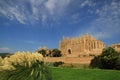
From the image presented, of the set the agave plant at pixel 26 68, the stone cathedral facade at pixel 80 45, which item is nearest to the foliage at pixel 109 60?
the agave plant at pixel 26 68

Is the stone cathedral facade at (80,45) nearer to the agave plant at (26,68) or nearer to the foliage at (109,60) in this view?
the foliage at (109,60)

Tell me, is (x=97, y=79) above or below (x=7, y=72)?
below

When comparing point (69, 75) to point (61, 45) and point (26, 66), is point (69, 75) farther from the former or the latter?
point (61, 45)

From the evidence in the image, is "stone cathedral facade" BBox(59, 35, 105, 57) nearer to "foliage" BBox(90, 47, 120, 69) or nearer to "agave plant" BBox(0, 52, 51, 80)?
"foliage" BBox(90, 47, 120, 69)

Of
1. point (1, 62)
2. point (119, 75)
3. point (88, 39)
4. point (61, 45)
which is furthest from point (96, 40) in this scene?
point (1, 62)

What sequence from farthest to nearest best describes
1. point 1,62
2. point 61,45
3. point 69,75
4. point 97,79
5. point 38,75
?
point 61,45 < point 69,75 < point 97,79 < point 1,62 < point 38,75

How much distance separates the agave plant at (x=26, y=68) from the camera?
164 inches

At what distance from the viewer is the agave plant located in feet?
13.6

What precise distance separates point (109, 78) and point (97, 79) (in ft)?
3.54

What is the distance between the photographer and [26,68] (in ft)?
14.0

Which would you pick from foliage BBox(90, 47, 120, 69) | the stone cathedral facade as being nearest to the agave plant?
foliage BBox(90, 47, 120, 69)

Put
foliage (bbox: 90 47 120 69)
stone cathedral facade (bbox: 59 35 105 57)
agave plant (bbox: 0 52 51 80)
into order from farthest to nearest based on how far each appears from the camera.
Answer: stone cathedral facade (bbox: 59 35 105 57)
foliage (bbox: 90 47 120 69)
agave plant (bbox: 0 52 51 80)

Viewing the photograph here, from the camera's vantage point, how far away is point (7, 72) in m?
4.31

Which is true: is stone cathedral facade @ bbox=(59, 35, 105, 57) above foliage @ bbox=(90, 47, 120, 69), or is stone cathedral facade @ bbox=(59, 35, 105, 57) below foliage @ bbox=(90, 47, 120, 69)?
above
